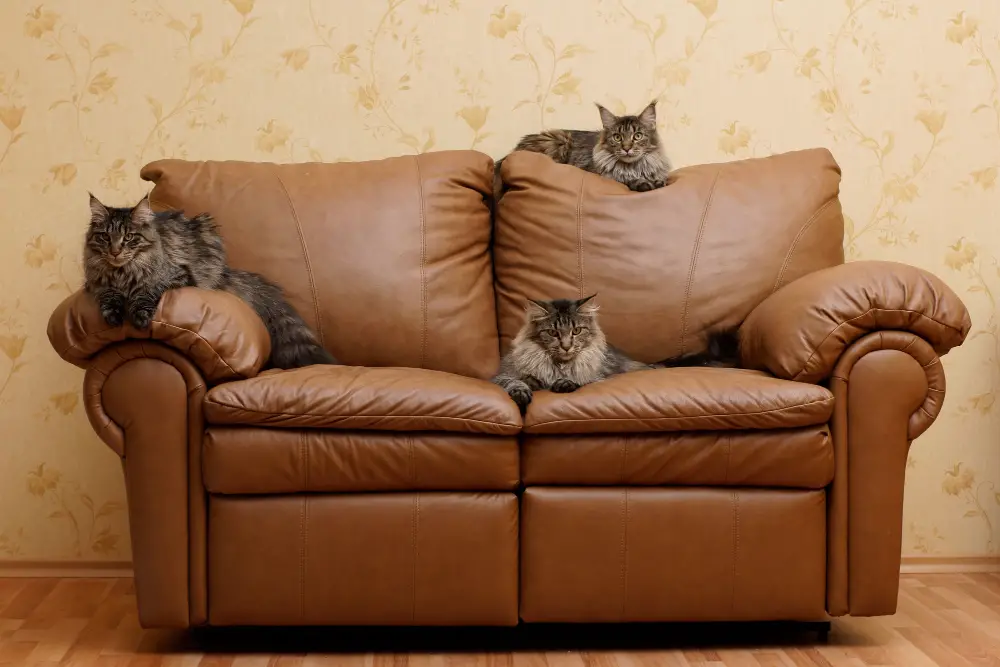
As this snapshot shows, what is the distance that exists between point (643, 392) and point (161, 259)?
1224mm

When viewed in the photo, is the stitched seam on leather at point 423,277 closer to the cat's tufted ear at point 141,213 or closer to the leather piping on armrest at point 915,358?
the cat's tufted ear at point 141,213

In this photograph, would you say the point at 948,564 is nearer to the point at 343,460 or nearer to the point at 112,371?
the point at 343,460

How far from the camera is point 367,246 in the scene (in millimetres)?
3092

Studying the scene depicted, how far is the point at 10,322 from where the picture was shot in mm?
3414

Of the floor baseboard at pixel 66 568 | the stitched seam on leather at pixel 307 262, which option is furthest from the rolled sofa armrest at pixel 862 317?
the floor baseboard at pixel 66 568

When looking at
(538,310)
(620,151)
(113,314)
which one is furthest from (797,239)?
(113,314)

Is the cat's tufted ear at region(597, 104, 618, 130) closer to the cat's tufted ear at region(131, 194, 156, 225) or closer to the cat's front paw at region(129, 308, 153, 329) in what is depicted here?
the cat's tufted ear at region(131, 194, 156, 225)

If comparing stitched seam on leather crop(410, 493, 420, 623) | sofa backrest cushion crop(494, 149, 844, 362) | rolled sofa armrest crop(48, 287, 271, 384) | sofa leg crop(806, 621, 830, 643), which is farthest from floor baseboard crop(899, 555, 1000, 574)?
rolled sofa armrest crop(48, 287, 271, 384)

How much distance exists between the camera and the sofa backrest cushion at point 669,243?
3086 millimetres

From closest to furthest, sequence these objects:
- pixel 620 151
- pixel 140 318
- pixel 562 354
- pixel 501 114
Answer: pixel 140 318 < pixel 562 354 < pixel 620 151 < pixel 501 114

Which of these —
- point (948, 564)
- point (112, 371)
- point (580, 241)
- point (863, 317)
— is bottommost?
point (948, 564)

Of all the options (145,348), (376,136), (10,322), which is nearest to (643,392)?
(145,348)

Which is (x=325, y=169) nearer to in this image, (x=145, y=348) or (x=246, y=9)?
(x=246, y=9)

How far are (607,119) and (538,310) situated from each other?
0.75 meters
